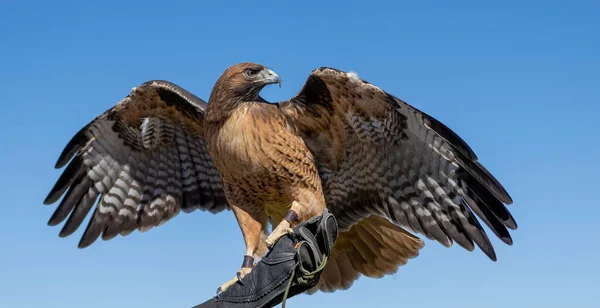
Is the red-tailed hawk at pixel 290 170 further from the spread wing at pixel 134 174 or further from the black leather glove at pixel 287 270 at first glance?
the black leather glove at pixel 287 270

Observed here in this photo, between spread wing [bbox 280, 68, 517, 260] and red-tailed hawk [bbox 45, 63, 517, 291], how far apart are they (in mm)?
10

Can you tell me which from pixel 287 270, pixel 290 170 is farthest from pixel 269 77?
pixel 287 270

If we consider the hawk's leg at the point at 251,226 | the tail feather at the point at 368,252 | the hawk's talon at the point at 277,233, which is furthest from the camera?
the tail feather at the point at 368,252

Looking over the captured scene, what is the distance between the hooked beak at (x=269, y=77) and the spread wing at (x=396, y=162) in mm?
262

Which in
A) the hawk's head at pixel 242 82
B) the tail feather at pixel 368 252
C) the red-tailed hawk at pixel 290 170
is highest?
the hawk's head at pixel 242 82

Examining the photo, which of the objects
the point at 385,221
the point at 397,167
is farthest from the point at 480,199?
the point at 385,221

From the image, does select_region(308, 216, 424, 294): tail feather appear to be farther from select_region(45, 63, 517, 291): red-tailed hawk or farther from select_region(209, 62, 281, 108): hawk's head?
select_region(209, 62, 281, 108): hawk's head

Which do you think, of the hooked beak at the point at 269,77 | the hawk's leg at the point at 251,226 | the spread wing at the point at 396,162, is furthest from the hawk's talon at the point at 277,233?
the hooked beak at the point at 269,77

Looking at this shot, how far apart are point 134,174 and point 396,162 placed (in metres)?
2.84

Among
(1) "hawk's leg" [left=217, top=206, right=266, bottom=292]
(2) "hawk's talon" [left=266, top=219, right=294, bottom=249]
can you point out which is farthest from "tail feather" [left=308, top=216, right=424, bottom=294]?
(2) "hawk's talon" [left=266, top=219, right=294, bottom=249]

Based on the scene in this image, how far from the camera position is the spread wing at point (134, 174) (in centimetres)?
828

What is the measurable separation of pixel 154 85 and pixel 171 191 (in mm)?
1264

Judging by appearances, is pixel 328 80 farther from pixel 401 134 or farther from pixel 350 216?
pixel 350 216

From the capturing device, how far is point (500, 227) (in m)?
6.93
